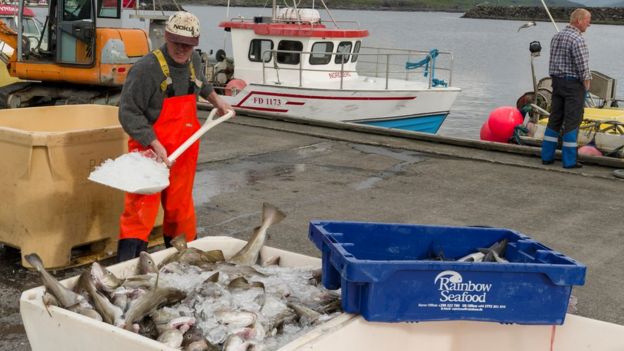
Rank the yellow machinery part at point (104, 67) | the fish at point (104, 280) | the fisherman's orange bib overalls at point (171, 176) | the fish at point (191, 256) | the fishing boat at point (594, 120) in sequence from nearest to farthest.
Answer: the fish at point (104, 280) < the fish at point (191, 256) < the fisherman's orange bib overalls at point (171, 176) < the fishing boat at point (594, 120) < the yellow machinery part at point (104, 67)

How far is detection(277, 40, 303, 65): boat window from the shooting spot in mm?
16625

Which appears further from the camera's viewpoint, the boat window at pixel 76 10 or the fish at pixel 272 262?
the boat window at pixel 76 10

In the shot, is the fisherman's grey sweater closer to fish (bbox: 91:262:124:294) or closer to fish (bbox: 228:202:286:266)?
fish (bbox: 228:202:286:266)

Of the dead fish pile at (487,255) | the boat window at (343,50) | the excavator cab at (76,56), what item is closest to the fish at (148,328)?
the dead fish pile at (487,255)

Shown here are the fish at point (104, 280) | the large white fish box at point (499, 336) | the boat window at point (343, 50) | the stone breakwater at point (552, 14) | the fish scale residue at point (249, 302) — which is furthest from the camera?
the stone breakwater at point (552, 14)

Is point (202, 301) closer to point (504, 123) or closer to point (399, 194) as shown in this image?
point (399, 194)

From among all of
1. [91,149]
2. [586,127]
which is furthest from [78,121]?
[586,127]

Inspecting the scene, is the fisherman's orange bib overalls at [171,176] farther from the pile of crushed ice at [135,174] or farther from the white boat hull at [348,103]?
the white boat hull at [348,103]

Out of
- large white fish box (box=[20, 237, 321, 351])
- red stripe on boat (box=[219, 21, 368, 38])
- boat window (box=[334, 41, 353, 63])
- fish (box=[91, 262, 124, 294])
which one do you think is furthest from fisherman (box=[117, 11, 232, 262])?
boat window (box=[334, 41, 353, 63])

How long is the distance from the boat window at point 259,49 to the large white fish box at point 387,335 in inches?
542

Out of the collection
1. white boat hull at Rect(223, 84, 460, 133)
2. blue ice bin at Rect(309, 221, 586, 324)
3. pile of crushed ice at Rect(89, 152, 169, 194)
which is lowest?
white boat hull at Rect(223, 84, 460, 133)

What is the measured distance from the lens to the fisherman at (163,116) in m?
4.46

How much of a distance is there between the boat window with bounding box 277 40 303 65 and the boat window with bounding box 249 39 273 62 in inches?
8.8

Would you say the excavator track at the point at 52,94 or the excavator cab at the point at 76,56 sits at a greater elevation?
the excavator cab at the point at 76,56
